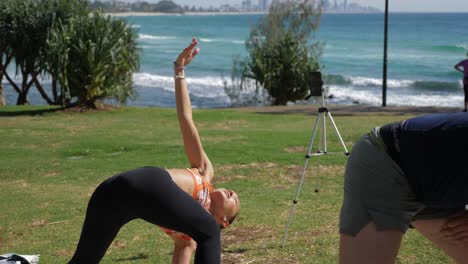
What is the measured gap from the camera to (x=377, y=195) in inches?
125

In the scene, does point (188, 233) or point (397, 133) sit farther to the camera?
point (188, 233)

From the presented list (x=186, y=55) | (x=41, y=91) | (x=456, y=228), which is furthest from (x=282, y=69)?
(x=456, y=228)

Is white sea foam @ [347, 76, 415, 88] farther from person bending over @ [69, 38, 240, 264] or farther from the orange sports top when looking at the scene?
person bending over @ [69, 38, 240, 264]

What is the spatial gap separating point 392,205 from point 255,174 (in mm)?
7764

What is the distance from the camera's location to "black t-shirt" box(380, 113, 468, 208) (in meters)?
2.97

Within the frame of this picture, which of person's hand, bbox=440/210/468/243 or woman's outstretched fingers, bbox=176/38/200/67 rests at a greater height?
woman's outstretched fingers, bbox=176/38/200/67

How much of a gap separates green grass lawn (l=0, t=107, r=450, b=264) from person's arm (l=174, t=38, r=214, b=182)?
6.64 feet

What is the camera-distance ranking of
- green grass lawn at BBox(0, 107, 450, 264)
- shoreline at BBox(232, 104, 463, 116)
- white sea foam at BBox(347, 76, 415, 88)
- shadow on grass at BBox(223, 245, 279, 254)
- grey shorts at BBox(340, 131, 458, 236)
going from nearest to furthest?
grey shorts at BBox(340, 131, 458, 236) < shadow on grass at BBox(223, 245, 279, 254) < green grass lawn at BBox(0, 107, 450, 264) < shoreline at BBox(232, 104, 463, 116) < white sea foam at BBox(347, 76, 415, 88)

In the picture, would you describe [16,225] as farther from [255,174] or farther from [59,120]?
[59,120]

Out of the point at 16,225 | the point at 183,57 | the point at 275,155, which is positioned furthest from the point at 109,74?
the point at 183,57

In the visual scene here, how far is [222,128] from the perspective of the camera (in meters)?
16.8

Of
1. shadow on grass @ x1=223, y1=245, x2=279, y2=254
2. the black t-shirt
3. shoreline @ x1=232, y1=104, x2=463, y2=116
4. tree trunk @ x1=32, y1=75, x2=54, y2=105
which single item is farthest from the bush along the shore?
the black t-shirt

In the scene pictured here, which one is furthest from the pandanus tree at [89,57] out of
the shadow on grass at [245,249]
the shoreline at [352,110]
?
the shadow on grass at [245,249]

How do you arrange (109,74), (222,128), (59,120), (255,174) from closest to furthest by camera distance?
(255,174) < (222,128) < (59,120) < (109,74)
